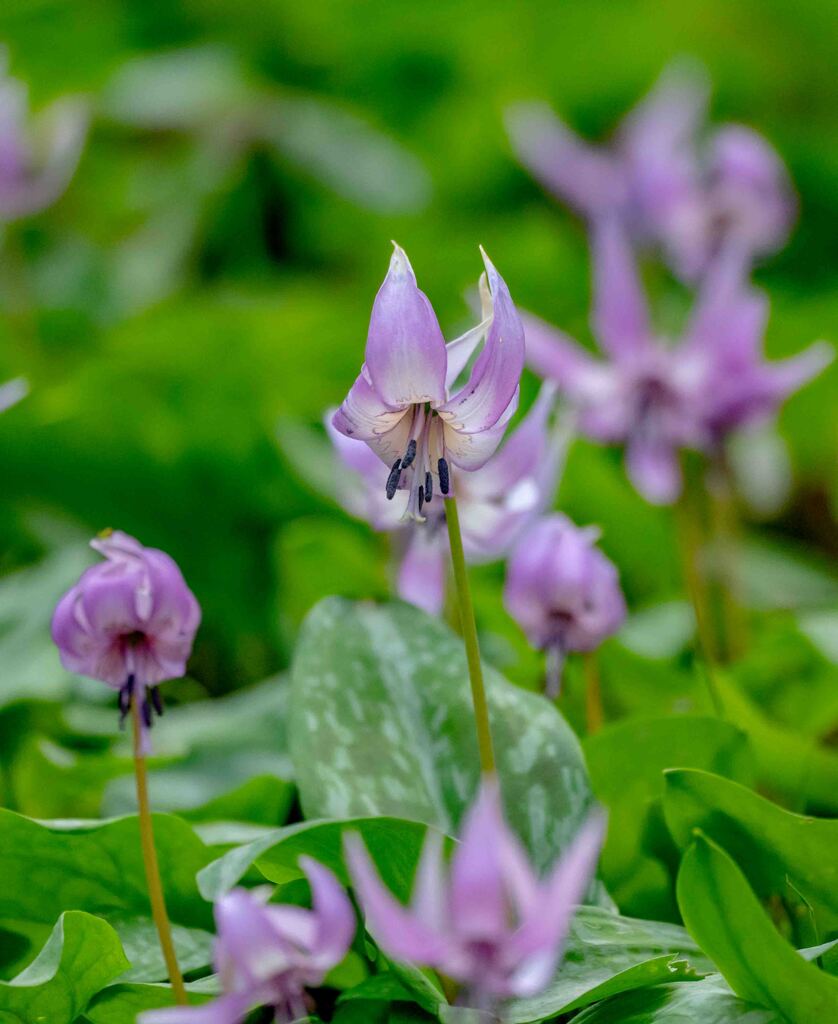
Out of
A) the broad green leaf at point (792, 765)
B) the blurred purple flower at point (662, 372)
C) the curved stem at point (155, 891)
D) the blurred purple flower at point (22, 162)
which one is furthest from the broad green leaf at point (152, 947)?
the blurred purple flower at point (22, 162)

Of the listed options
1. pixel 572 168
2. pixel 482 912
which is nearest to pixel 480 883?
pixel 482 912

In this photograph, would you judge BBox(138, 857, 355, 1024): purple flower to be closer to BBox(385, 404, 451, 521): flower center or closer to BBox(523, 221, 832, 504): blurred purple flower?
BBox(385, 404, 451, 521): flower center

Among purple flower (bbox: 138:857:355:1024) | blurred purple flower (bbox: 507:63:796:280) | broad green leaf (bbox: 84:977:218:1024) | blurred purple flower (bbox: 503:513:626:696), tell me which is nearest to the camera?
purple flower (bbox: 138:857:355:1024)

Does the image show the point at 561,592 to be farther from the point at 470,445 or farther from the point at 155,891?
the point at 155,891

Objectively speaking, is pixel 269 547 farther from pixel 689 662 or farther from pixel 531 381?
pixel 689 662

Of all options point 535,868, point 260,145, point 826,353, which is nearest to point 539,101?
point 260,145

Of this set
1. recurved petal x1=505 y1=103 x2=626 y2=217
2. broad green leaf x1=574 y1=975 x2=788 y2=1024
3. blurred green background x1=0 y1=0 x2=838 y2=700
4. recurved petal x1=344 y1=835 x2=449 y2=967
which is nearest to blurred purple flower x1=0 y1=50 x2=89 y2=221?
blurred green background x1=0 y1=0 x2=838 y2=700
